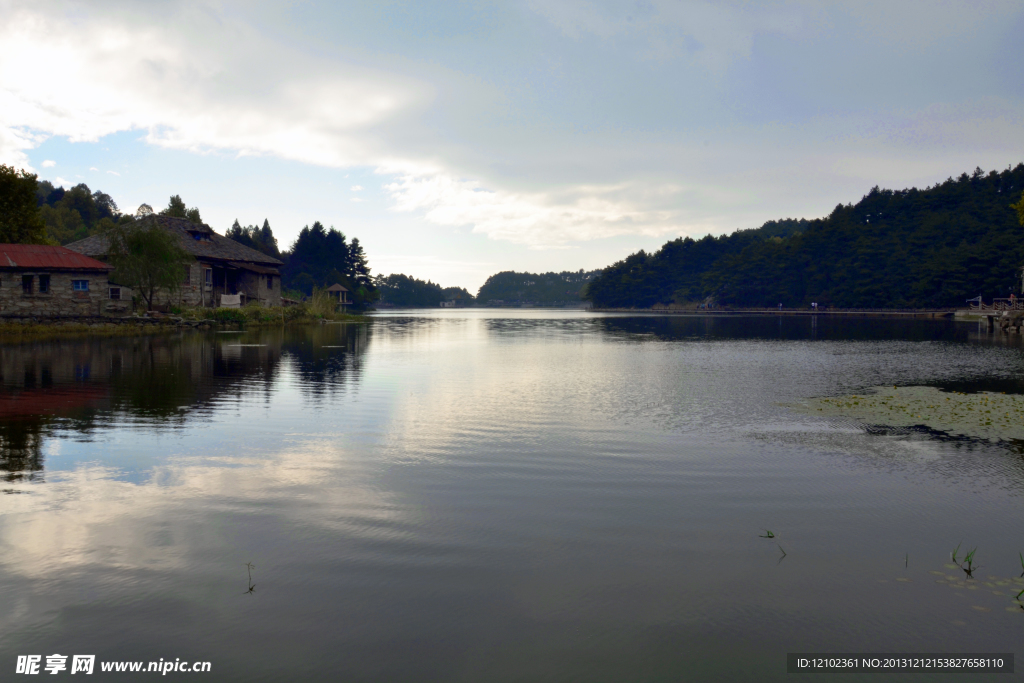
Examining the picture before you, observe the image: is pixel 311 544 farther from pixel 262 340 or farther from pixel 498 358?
pixel 262 340

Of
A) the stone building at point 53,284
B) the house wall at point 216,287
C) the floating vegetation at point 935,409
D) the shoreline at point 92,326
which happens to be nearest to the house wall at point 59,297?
the stone building at point 53,284

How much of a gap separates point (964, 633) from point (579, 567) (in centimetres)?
353

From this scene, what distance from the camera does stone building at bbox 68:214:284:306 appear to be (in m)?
60.6

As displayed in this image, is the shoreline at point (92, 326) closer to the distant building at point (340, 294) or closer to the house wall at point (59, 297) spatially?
the house wall at point (59, 297)

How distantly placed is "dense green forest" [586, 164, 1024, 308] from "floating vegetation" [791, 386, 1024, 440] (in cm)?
9295

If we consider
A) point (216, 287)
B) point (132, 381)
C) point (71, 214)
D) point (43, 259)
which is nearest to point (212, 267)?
point (216, 287)

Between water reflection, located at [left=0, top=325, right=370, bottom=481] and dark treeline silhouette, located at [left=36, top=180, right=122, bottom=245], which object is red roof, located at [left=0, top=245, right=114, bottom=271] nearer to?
water reflection, located at [left=0, top=325, right=370, bottom=481]

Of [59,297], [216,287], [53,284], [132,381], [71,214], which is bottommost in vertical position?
[132,381]

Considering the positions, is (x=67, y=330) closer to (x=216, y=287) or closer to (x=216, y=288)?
(x=216, y=288)

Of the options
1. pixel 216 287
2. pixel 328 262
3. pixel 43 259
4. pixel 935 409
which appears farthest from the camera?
pixel 328 262

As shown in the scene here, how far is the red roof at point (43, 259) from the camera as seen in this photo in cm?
4772

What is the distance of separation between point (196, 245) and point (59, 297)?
18418 millimetres

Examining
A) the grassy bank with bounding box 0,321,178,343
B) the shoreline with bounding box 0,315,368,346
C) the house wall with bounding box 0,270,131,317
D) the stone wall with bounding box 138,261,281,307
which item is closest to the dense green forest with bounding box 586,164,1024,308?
the stone wall with bounding box 138,261,281,307

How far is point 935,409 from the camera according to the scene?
686 inches
